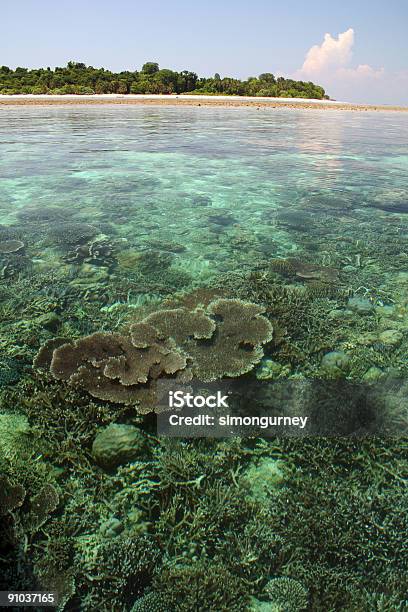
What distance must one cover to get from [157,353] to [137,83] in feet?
309

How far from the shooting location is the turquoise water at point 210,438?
2.88m

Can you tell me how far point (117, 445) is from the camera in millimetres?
3717

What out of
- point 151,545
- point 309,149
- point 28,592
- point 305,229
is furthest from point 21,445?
point 309,149

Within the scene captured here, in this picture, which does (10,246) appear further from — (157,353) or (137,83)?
(137,83)

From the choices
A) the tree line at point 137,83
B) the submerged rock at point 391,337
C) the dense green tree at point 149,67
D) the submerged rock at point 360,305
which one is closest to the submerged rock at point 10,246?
the submerged rock at point 360,305

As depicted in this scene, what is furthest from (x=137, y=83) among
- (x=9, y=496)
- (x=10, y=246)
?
(x=9, y=496)

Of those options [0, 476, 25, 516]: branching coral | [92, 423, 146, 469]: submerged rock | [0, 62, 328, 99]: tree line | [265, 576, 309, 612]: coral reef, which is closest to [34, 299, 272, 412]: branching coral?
[92, 423, 146, 469]: submerged rock

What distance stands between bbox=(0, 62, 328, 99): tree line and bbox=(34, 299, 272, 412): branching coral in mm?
79413

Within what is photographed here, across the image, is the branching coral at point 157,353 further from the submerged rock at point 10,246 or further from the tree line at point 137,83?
the tree line at point 137,83

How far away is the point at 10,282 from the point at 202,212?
5.95 meters

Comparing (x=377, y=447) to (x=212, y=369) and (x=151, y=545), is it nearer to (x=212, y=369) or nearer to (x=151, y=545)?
(x=212, y=369)

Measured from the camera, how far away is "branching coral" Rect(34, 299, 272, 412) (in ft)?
14.2

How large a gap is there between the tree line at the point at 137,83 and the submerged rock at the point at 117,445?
80.9 metres

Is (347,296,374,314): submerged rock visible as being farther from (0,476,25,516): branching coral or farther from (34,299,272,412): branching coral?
(0,476,25,516): branching coral
